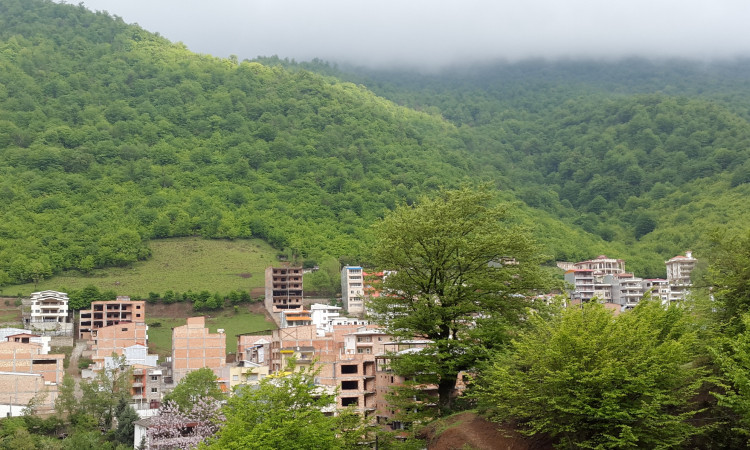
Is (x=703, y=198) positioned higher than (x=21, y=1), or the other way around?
(x=21, y=1)

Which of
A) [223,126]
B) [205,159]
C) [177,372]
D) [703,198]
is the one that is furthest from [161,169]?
[703,198]

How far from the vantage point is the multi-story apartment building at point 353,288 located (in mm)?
92625

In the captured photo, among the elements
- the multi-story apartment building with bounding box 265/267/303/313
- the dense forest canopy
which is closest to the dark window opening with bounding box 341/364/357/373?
the multi-story apartment building with bounding box 265/267/303/313

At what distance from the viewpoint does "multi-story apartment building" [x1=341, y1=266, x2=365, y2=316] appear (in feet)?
304

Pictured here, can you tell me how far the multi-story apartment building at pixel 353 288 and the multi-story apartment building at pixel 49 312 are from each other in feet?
85.8

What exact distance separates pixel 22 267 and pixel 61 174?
29.0 meters

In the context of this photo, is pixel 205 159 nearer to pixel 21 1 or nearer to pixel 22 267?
pixel 22 267

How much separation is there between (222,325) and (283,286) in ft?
29.4

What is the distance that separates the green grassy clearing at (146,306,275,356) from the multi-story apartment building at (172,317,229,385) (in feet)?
18.1

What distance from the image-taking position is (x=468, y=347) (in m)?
27.8

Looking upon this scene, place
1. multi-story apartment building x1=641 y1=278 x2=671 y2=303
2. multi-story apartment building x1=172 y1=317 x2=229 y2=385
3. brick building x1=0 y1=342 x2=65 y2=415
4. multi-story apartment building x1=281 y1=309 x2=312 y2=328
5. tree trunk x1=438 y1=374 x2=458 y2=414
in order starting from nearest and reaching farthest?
1. tree trunk x1=438 y1=374 x2=458 y2=414
2. brick building x1=0 y1=342 x2=65 y2=415
3. multi-story apartment building x1=172 y1=317 x2=229 y2=385
4. multi-story apartment building x1=281 y1=309 x2=312 y2=328
5. multi-story apartment building x1=641 y1=278 x2=671 y2=303

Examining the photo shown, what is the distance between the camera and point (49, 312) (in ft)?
281

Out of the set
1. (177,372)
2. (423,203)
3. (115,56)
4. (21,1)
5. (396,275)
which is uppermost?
(21,1)

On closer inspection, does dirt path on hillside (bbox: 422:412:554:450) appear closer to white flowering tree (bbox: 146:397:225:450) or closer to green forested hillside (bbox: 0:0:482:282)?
white flowering tree (bbox: 146:397:225:450)
